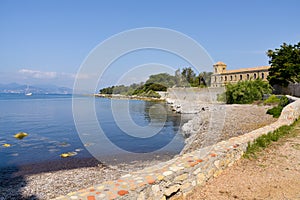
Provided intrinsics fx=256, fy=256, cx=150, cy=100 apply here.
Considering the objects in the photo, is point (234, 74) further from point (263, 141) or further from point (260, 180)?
point (260, 180)

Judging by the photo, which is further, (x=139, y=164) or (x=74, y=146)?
(x=74, y=146)

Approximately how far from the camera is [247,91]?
3120 cm

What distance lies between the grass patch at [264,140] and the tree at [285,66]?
2772 cm

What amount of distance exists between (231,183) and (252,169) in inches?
33.3

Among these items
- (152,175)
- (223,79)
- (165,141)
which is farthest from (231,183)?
(223,79)

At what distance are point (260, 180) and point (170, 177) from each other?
5.88 feet

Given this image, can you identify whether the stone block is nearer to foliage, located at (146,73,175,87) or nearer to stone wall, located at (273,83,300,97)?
foliage, located at (146,73,175,87)

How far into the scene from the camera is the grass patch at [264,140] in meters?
5.98

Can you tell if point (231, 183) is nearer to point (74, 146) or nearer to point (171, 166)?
point (171, 166)

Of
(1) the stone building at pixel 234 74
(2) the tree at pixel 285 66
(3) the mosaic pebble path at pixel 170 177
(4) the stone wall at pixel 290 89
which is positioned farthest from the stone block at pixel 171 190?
(1) the stone building at pixel 234 74

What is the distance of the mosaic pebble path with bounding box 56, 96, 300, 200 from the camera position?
10.3 ft

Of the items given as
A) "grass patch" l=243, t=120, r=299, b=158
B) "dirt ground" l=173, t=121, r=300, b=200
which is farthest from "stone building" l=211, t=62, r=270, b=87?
"dirt ground" l=173, t=121, r=300, b=200

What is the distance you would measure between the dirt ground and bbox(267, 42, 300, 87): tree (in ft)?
99.9

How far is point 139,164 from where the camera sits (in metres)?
9.75
